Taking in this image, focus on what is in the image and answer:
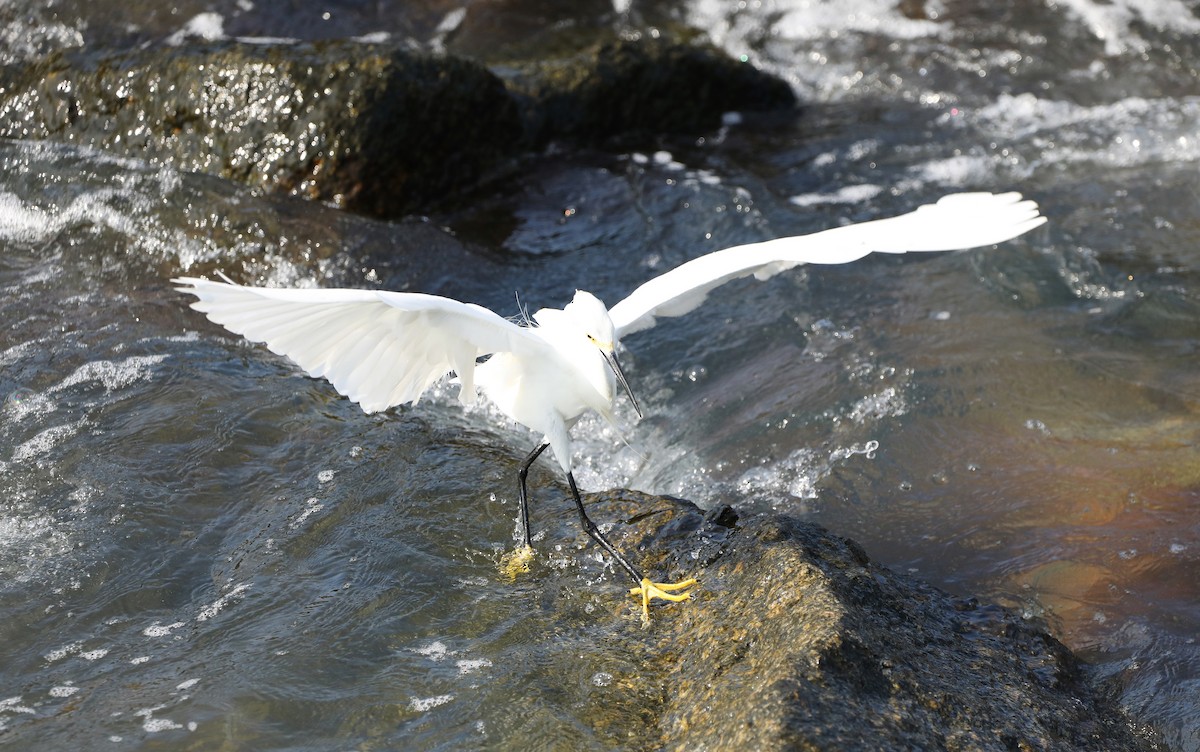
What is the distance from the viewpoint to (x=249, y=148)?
20.7 feet

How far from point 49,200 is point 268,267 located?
4.44 feet

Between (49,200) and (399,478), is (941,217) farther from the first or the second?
(49,200)

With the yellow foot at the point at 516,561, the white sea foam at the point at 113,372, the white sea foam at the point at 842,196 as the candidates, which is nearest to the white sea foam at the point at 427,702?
the yellow foot at the point at 516,561

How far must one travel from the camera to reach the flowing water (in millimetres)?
3201

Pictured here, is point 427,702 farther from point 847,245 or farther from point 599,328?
point 847,245

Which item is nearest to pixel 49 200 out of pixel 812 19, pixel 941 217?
pixel 941 217

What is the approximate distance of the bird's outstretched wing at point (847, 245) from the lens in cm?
373

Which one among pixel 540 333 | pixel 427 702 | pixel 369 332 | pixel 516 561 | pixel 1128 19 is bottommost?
pixel 1128 19

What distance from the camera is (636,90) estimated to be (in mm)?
8023

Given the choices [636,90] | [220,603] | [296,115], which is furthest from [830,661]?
[636,90]

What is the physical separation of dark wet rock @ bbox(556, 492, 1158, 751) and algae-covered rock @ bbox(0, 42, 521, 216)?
345 centimetres

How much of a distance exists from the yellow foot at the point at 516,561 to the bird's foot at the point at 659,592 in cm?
42

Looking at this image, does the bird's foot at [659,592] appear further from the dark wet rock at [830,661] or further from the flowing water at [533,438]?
the flowing water at [533,438]

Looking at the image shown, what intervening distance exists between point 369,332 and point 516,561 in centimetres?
88
